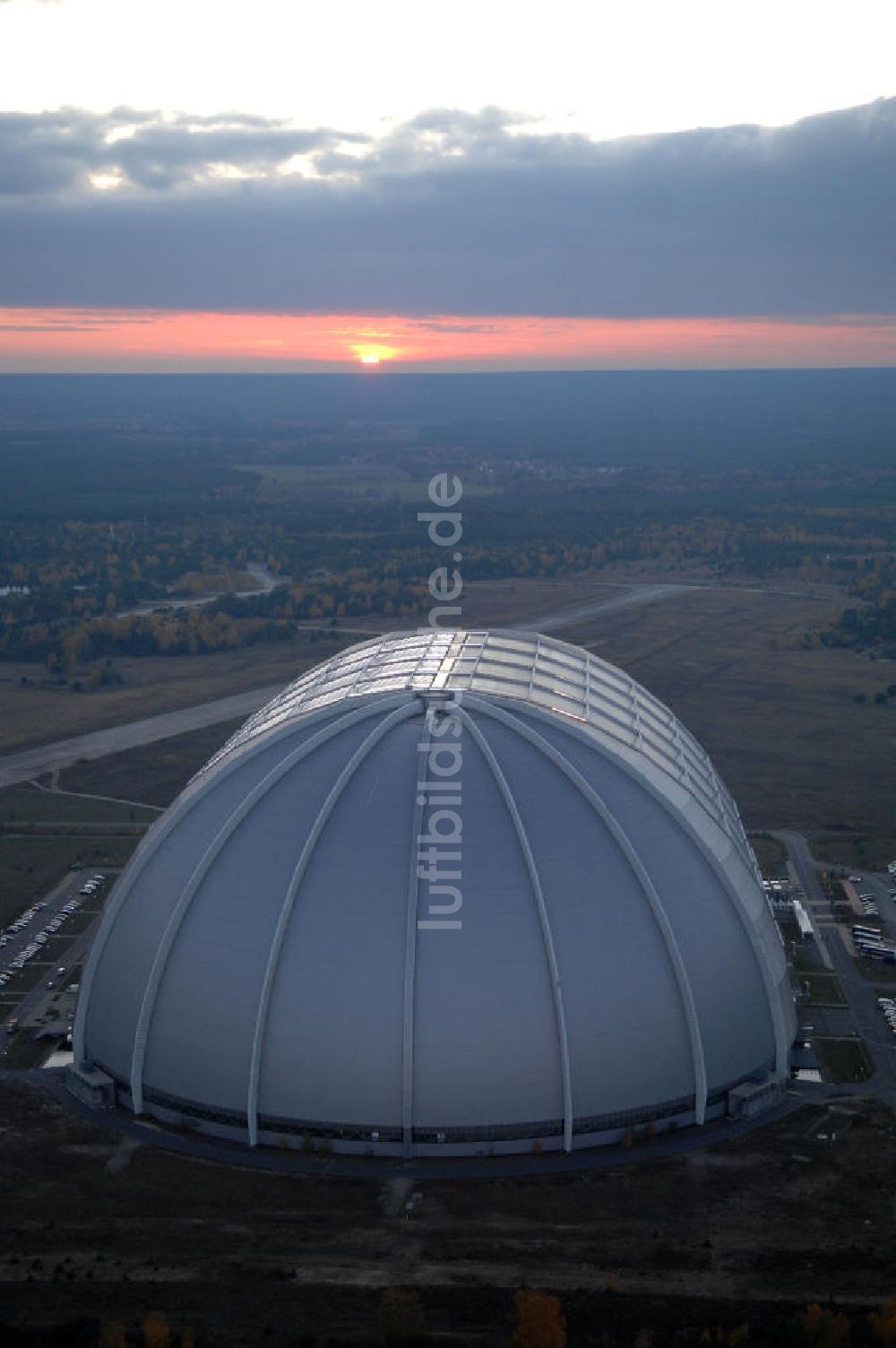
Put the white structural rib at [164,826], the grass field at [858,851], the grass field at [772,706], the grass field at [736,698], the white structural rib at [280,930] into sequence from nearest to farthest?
1. the white structural rib at [280,930]
2. the white structural rib at [164,826]
3. the grass field at [858,851]
4. the grass field at [772,706]
5. the grass field at [736,698]

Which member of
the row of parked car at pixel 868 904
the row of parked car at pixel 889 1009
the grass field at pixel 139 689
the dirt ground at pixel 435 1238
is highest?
the grass field at pixel 139 689

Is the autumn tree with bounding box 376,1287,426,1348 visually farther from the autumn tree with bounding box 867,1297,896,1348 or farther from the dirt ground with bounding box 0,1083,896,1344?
the autumn tree with bounding box 867,1297,896,1348

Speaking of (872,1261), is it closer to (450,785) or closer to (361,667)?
(450,785)

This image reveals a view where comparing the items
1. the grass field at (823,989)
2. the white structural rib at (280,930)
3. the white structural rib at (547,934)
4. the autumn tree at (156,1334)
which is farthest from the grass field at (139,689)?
the autumn tree at (156,1334)

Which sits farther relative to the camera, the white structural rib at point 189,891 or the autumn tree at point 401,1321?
the white structural rib at point 189,891

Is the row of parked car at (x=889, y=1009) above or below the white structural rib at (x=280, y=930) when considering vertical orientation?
below

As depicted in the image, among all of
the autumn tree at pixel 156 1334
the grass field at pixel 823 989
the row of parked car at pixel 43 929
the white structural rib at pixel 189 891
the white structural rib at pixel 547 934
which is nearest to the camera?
the autumn tree at pixel 156 1334

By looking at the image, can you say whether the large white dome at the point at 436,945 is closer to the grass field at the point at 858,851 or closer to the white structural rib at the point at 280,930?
the white structural rib at the point at 280,930

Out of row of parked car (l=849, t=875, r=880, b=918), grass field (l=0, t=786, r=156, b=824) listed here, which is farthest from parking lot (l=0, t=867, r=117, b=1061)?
row of parked car (l=849, t=875, r=880, b=918)
